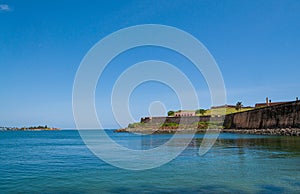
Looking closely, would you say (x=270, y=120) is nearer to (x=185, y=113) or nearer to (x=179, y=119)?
(x=179, y=119)

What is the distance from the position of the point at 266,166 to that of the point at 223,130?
73496mm

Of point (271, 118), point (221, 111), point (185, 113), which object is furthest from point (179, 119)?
point (271, 118)

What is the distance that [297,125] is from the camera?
5141cm

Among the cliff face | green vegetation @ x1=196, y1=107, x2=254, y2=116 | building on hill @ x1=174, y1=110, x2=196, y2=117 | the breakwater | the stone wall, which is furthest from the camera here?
building on hill @ x1=174, y1=110, x2=196, y2=117

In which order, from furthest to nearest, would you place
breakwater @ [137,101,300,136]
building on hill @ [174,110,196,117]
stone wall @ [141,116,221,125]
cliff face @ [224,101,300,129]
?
building on hill @ [174,110,196,117] → stone wall @ [141,116,221,125] → cliff face @ [224,101,300,129] → breakwater @ [137,101,300,136]

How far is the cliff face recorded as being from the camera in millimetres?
53094

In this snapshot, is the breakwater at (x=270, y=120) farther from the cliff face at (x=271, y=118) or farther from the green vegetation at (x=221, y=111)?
the green vegetation at (x=221, y=111)

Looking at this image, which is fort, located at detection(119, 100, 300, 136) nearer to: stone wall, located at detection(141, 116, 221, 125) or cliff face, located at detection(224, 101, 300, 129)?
cliff face, located at detection(224, 101, 300, 129)

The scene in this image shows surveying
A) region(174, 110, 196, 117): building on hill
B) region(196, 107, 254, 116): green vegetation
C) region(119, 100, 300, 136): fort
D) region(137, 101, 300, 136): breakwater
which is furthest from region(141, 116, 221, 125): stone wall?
region(174, 110, 196, 117): building on hill

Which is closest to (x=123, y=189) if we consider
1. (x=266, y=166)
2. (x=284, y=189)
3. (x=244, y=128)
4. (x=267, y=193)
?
(x=267, y=193)

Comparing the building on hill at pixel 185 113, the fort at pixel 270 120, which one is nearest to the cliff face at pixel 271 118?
the fort at pixel 270 120

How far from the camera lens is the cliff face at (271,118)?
53094mm

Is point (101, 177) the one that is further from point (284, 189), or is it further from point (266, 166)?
point (266, 166)

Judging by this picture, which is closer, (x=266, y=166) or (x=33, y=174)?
(x=33, y=174)
